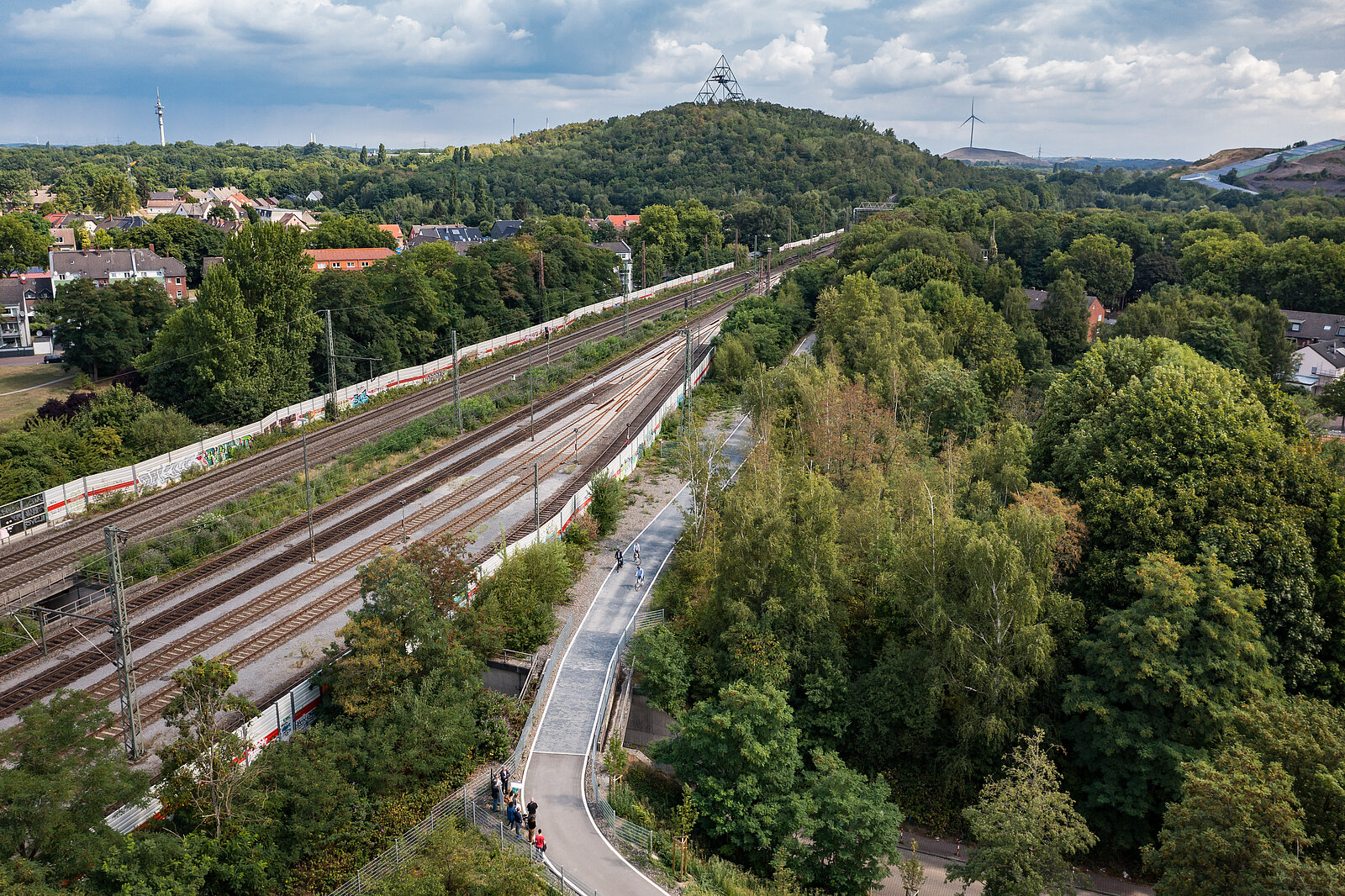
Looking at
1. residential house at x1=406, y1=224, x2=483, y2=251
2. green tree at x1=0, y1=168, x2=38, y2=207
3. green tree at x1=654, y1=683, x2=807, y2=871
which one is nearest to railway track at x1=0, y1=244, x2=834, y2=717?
green tree at x1=654, y1=683, x2=807, y2=871

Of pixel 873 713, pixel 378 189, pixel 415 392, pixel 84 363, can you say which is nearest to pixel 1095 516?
pixel 873 713

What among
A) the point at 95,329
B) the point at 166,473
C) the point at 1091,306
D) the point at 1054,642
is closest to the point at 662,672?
the point at 1054,642

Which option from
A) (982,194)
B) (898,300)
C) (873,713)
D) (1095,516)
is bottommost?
(873,713)

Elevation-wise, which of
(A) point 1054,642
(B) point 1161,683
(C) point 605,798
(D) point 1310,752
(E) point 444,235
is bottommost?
(C) point 605,798

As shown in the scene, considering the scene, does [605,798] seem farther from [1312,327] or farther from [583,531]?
[1312,327]

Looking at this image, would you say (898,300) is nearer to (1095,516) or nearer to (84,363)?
(1095,516)

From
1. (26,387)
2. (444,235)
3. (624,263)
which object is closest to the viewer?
(26,387)
